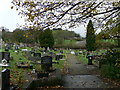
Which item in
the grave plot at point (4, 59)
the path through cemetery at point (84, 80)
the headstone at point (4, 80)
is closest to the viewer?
the headstone at point (4, 80)

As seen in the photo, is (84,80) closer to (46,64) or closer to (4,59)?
(46,64)

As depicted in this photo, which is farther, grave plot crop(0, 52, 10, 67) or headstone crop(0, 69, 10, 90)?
grave plot crop(0, 52, 10, 67)

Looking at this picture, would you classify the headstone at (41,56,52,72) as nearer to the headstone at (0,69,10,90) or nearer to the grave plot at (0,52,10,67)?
the grave plot at (0,52,10,67)

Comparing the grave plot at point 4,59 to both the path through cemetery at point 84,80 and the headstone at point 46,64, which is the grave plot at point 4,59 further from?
the path through cemetery at point 84,80

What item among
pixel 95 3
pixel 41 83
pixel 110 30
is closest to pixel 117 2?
pixel 95 3

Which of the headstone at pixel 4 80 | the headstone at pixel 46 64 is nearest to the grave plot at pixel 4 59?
the headstone at pixel 46 64

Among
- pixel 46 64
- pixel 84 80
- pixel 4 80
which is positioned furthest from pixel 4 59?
pixel 4 80

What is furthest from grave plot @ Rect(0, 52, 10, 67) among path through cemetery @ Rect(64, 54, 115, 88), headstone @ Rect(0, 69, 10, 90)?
headstone @ Rect(0, 69, 10, 90)

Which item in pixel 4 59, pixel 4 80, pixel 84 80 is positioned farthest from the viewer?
pixel 4 59

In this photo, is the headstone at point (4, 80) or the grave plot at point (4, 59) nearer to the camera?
the headstone at point (4, 80)

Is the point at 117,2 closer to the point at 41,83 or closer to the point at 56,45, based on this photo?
the point at 41,83

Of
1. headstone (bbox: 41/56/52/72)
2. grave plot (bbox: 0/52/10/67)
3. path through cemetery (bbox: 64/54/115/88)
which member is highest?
grave plot (bbox: 0/52/10/67)

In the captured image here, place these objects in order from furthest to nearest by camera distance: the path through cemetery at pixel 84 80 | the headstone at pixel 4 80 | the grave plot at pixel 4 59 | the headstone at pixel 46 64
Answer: the grave plot at pixel 4 59 < the headstone at pixel 46 64 < the path through cemetery at pixel 84 80 < the headstone at pixel 4 80

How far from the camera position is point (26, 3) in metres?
6.76
